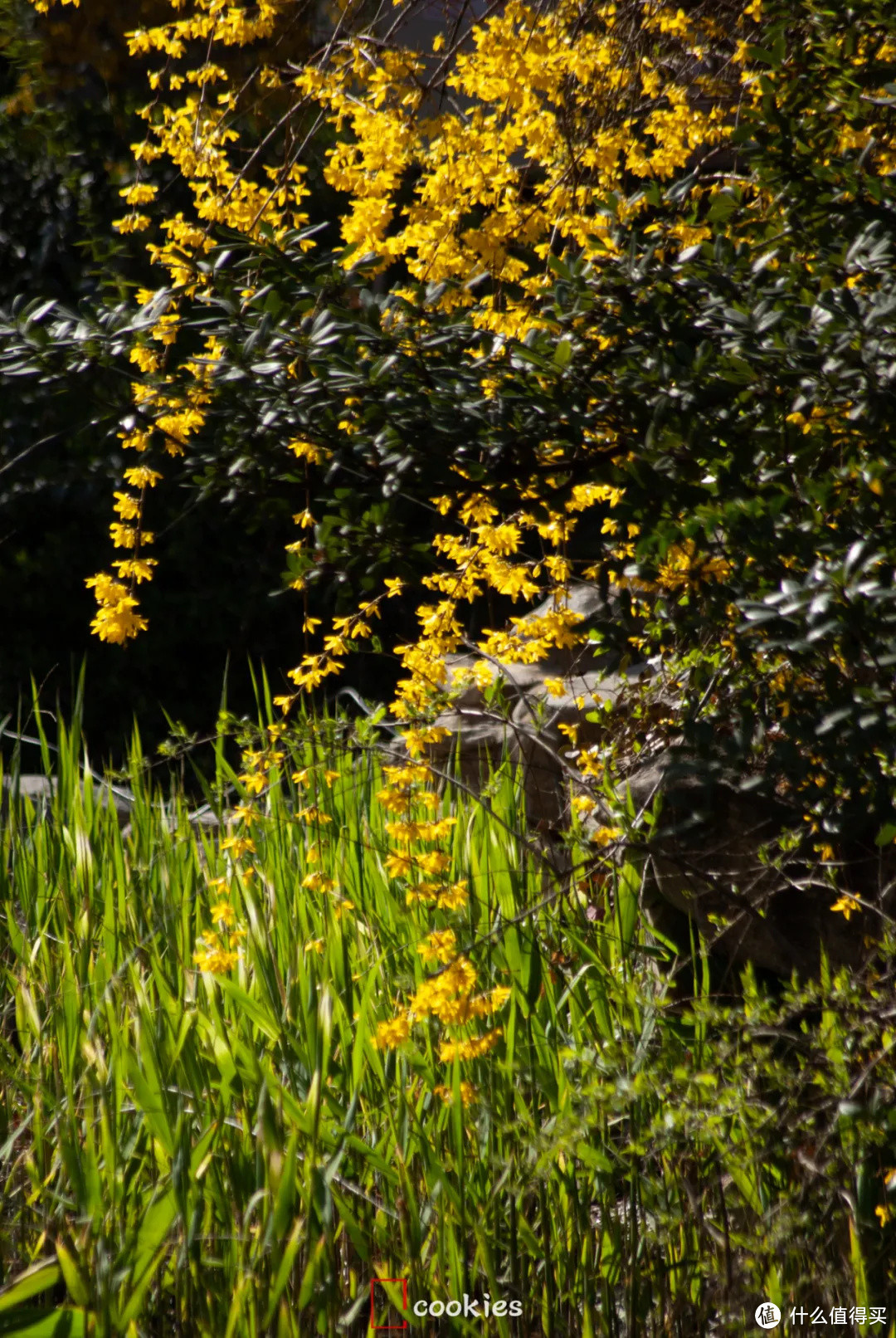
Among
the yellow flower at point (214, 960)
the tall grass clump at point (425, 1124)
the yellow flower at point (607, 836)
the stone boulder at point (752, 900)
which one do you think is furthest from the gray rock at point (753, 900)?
the yellow flower at point (214, 960)

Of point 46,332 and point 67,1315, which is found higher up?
point 46,332

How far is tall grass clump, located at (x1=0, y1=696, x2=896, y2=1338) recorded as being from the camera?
1.72 meters

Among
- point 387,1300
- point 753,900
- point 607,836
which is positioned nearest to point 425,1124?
point 387,1300

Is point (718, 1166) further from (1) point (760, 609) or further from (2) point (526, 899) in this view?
(1) point (760, 609)

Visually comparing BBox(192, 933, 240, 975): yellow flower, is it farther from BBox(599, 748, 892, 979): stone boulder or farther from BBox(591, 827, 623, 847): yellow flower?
BBox(599, 748, 892, 979): stone boulder

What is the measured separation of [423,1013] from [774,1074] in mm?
486

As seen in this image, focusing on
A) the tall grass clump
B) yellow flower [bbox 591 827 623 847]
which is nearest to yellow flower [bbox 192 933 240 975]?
the tall grass clump

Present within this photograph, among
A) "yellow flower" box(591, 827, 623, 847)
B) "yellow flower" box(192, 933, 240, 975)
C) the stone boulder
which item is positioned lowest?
the stone boulder

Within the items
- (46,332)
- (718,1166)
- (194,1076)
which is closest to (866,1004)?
(718,1166)

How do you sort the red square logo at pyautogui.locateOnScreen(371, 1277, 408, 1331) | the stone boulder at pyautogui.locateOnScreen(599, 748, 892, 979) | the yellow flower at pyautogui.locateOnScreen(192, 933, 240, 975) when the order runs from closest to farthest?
the red square logo at pyautogui.locateOnScreen(371, 1277, 408, 1331) → the yellow flower at pyautogui.locateOnScreen(192, 933, 240, 975) → the stone boulder at pyautogui.locateOnScreen(599, 748, 892, 979)

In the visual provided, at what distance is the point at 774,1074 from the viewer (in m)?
1.67

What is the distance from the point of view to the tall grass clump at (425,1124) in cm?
172

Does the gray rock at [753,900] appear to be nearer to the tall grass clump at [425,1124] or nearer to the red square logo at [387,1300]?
the tall grass clump at [425,1124]

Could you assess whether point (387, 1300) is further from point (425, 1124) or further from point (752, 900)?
point (752, 900)
